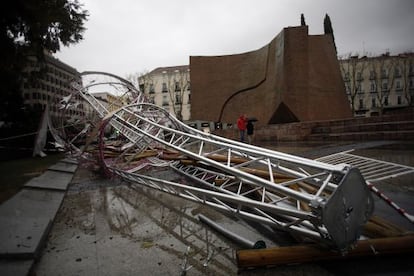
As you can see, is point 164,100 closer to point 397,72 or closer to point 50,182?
point 397,72

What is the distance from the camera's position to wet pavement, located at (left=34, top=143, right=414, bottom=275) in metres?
2.49

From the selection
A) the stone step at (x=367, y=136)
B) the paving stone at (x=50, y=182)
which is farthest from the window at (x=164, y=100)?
the paving stone at (x=50, y=182)

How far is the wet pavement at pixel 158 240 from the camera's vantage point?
2.49 meters

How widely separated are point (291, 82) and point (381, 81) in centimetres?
5230

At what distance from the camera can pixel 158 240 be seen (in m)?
3.29

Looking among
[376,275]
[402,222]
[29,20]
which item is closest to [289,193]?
[376,275]

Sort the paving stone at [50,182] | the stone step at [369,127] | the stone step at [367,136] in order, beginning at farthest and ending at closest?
the stone step at [369,127] < the stone step at [367,136] < the paving stone at [50,182]

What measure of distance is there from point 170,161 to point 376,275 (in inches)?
194

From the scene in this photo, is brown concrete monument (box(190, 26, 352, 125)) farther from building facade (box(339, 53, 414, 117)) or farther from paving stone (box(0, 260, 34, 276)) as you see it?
building facade (box(339, 53, 414, 117))

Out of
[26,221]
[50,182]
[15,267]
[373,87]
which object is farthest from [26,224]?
[373,87]

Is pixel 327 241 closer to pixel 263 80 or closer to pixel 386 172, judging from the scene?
pixel 386 172

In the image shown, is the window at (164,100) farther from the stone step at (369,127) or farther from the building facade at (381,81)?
the stone step at (369,127)

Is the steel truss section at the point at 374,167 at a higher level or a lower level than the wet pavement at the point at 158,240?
higher

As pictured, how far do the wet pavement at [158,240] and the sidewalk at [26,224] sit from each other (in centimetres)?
15
